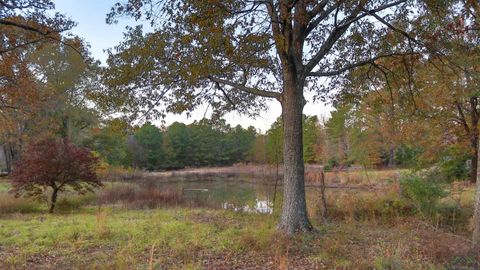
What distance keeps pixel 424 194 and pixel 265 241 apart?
5.00m

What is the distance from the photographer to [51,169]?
13172mm

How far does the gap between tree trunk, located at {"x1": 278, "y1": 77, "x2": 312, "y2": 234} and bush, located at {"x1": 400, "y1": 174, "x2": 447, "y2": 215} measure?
11.6 ft

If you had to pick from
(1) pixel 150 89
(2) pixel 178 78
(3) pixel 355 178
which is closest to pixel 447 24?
(2) pixel 178 78

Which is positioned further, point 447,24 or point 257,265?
point 447,24

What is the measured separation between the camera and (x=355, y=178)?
2655 cm

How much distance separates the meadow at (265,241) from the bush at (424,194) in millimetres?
52

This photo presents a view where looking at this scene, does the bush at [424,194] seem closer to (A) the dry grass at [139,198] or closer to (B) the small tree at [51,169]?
(A) the dry grass at [139,198]

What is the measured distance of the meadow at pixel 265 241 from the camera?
589cm

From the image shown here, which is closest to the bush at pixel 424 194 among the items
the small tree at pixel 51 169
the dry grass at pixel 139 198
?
the dry grass at pixel 139 198

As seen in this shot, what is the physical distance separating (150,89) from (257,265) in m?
4.88

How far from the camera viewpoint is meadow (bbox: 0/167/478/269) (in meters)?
5.89

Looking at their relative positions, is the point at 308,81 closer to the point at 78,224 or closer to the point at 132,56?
the point at 132,56

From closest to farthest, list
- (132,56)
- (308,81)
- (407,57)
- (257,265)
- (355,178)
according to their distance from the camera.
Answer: (257,265) → (132,56) → (407,57) → (308,81) → (355,178)

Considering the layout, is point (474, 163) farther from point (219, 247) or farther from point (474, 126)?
point (219, 247)
